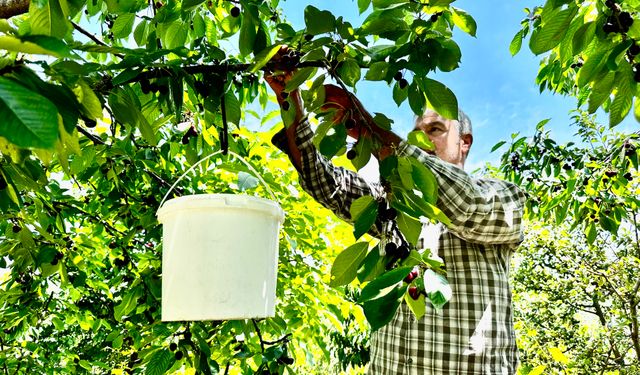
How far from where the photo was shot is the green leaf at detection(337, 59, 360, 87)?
3.28 feet

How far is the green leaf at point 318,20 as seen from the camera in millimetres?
897

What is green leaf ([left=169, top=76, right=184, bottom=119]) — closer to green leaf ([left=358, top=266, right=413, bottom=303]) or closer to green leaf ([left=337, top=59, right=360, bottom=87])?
green leaf ([left=337, top=59, right=360, bottom=87])

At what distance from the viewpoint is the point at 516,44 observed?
2.32 meters

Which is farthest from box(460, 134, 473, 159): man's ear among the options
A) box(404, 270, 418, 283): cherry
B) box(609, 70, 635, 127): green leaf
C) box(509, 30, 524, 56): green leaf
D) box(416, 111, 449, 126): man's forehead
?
box(404, 270, 418, 283): cherry

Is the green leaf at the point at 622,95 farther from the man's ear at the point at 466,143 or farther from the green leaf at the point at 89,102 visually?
the man's ear at the point at 466,143

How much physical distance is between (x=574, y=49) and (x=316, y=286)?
7.10 feet

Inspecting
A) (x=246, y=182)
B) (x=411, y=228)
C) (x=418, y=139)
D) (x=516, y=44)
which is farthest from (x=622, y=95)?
(x=516, y=44)

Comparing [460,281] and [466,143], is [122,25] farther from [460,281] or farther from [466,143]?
[466,143]

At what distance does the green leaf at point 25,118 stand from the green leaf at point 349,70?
64 cm

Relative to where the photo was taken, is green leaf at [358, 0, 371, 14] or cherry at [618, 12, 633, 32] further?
green leaf at [358, 0, 371, 14]

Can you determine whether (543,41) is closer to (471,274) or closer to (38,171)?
(471,274)

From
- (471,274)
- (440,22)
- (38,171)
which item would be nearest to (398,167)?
(440,22)

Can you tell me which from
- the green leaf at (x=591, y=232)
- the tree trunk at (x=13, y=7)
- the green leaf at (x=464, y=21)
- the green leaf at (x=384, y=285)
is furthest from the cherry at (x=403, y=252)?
the green leaf at (x=591, y=232)

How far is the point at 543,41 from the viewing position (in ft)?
3.62
